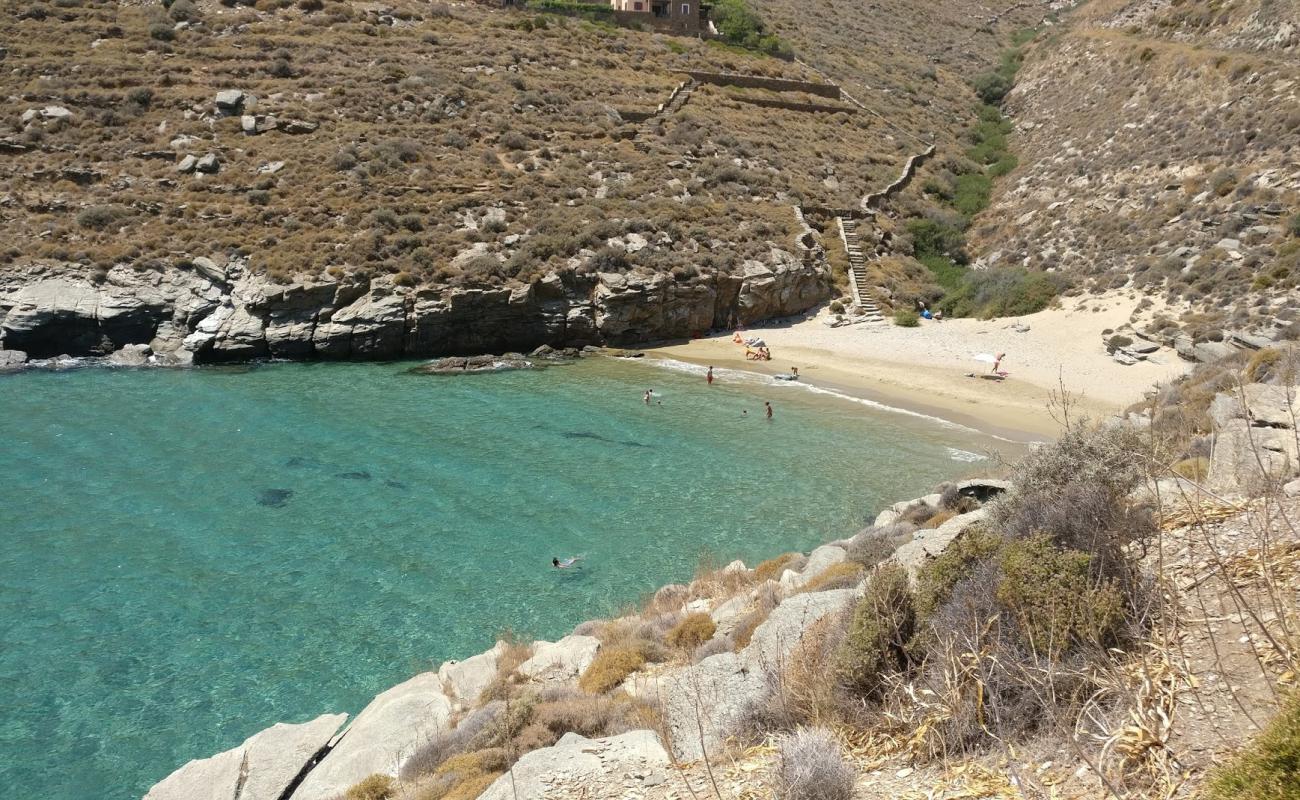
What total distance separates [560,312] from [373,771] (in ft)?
94.4

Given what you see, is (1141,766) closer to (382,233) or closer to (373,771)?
(373,771)

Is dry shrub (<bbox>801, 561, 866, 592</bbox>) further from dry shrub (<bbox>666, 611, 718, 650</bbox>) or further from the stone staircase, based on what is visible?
the stone staircase

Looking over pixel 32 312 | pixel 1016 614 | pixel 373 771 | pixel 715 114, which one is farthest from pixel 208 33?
pixel 1016 614

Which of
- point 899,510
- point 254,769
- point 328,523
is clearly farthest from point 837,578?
point 328,523

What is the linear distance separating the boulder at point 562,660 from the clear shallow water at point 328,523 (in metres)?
2.03

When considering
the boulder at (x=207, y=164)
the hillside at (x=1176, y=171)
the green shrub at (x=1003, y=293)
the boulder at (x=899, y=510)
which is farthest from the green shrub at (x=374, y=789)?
the boulder at (x=207, y=164)

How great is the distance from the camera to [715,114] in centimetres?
5222

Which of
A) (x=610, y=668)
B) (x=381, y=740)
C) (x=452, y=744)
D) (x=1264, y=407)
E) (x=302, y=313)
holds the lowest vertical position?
(x=381, y=740)

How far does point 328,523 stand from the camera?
16.4 metres

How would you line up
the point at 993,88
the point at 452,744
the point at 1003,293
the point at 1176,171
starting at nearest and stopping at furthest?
the point at 452,744 < the point at 1003,293 < the point at 1176,171 < the point at 993,88

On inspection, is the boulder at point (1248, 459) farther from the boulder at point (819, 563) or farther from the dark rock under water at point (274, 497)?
the dark rock under water at point (274, 497)

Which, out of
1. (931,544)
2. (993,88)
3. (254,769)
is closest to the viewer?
(254,769)

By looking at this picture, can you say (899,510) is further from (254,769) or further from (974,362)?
(974,362)

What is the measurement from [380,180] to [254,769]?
36.4 m
